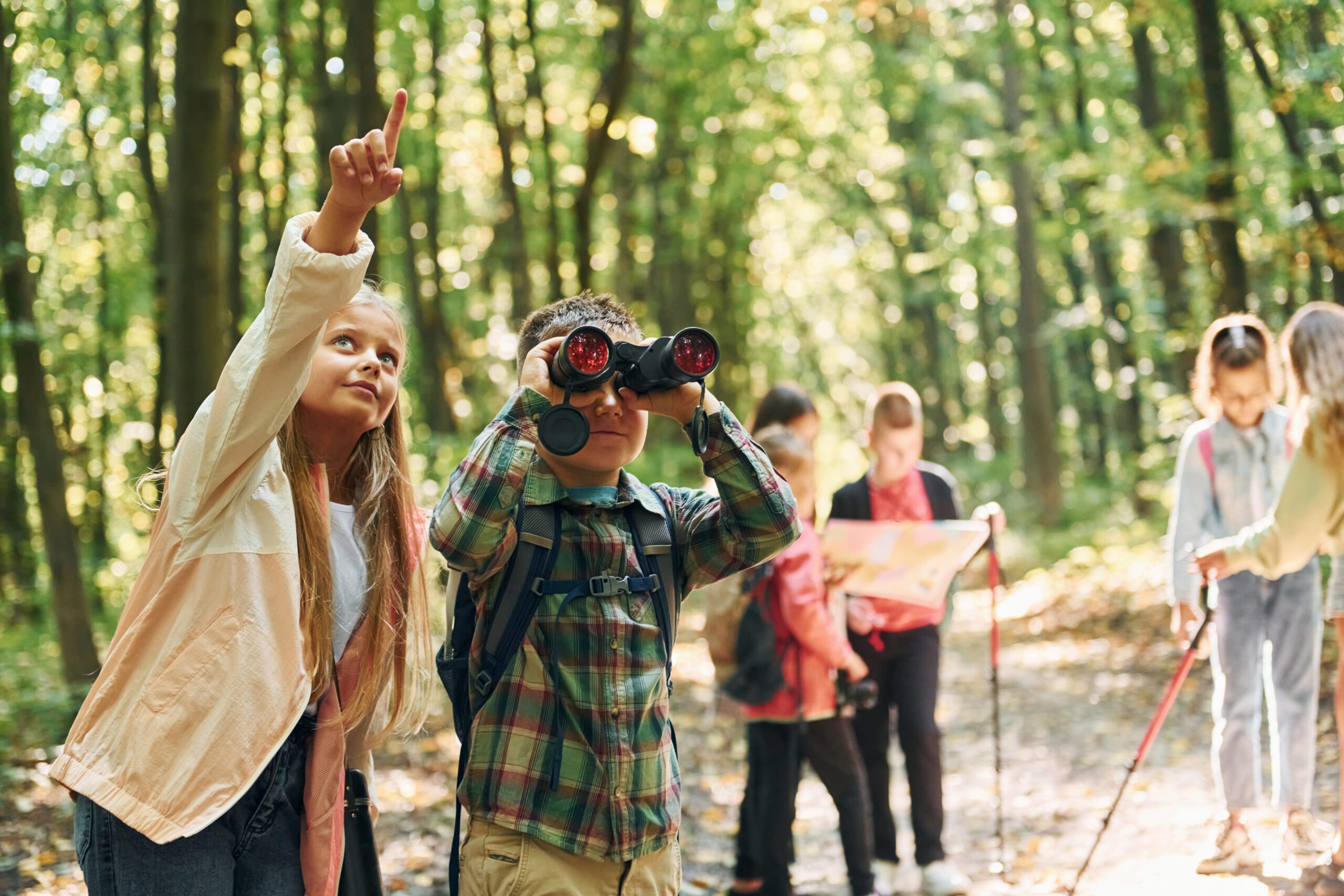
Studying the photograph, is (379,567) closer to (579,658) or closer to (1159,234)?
(579,658)

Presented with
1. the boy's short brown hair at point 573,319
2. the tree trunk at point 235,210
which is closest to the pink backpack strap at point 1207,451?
the boy's short brown hair at point 573,319

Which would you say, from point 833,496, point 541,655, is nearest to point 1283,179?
point 833,496

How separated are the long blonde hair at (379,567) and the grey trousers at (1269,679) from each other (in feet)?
13.3

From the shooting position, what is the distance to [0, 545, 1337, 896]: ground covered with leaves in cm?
610

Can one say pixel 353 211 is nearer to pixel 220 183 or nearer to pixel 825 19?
pixel 220 183

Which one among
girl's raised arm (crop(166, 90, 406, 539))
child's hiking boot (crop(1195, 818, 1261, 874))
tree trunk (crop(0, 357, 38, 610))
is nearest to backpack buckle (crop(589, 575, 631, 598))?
girl's raised arm (crop(166, 90, 406, 539))

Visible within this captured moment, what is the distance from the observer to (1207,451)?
228 inches

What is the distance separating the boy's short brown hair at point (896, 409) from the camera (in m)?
5.99

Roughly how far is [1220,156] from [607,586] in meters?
9.39

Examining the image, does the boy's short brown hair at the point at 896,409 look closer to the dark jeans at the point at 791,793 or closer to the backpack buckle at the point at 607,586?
the dark jeans at the point at 791,793

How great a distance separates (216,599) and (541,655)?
0.75 meters

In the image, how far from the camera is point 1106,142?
19.2m

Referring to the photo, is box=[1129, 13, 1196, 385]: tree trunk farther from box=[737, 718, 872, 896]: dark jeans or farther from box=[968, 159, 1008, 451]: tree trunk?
box=[737, 718, 872, 896]: dark jeans

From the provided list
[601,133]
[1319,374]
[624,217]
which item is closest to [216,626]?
[1319,374]
